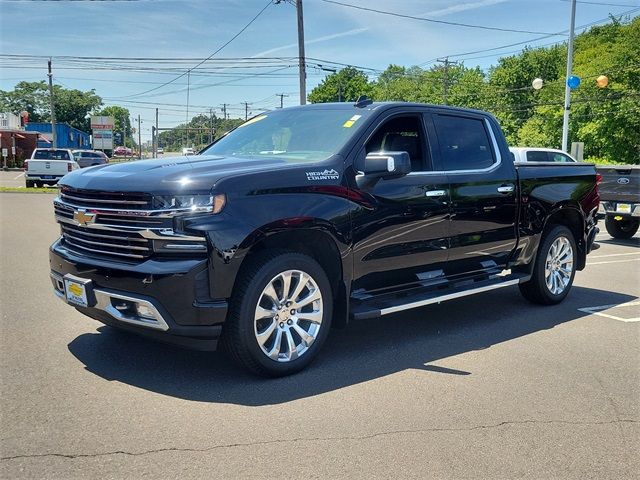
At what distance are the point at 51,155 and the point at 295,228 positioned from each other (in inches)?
1060

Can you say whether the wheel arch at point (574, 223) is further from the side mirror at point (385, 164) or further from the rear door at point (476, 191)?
the side mirror at point (385, 164)

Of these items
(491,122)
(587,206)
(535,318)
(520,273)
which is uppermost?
(491,122)

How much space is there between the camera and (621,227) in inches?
532

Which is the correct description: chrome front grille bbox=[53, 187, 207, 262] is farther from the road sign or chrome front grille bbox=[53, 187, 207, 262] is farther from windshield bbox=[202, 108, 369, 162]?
the road sign

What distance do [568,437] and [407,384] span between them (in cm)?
116

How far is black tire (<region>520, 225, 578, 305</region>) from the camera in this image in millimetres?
6750

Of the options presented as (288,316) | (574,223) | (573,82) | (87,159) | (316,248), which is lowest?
(288,316)

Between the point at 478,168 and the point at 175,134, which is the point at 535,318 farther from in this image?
the point at 175,134

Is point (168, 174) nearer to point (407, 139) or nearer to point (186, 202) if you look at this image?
point (186, 202)

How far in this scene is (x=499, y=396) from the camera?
167 inches

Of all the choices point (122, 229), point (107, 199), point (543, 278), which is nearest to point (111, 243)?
point (122, 229)

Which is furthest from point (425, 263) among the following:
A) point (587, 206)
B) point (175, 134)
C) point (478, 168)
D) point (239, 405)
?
point (175, 134)

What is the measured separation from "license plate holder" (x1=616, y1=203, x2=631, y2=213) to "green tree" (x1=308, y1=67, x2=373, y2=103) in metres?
88.2

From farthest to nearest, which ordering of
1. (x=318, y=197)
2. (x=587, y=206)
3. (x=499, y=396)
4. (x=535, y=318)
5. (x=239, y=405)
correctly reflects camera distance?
(x=587, y=206)
(x=535, y=318)
(x=318, y=197)
(x=499, y=396)
(x=239, y=405)
